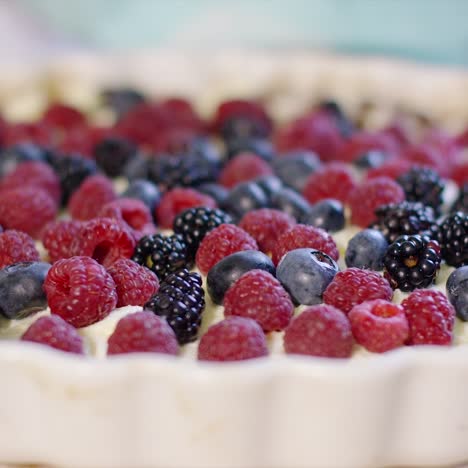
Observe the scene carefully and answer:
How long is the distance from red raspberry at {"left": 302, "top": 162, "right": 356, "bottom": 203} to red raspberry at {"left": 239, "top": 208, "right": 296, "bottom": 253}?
0.21 metres

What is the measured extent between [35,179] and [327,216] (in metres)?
0.70

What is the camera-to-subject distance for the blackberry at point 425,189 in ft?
5.32

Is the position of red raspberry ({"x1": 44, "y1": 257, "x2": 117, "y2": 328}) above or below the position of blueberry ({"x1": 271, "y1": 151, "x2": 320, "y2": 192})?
below

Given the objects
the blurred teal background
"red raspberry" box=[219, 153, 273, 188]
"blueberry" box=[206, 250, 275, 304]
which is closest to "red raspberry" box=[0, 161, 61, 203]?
"red raspberry" box=[219, 153, 273, 188]

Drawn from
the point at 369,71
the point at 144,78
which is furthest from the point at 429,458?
the point at 144,78

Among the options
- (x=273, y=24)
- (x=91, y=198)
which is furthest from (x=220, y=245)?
(x=273, y=24)

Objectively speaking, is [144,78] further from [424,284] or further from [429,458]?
[429,458]

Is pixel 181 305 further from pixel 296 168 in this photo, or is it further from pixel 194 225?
pixel 296 168

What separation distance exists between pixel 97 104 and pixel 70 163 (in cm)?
73

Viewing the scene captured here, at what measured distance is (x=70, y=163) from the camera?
71.9 inches

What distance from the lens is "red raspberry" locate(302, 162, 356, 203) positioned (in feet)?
5.53

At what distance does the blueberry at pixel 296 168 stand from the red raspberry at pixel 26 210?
556 millimetres

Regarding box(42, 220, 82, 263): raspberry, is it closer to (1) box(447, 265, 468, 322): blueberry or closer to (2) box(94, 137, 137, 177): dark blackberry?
(2) box(94, 137, 137, 177): dark blackberry

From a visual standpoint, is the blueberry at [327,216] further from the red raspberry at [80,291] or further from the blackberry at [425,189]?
the red raspberry at [80,291]
